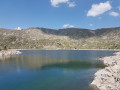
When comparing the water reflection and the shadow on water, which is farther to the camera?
the water reflection

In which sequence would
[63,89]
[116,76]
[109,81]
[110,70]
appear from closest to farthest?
[63,89]
[109,81]
[116,76]
[110,70]

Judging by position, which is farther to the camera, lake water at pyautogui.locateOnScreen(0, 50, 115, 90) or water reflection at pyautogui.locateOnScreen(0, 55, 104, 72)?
water reflection at pyautogui.locateOnScreen(0, 55, 104, 72)

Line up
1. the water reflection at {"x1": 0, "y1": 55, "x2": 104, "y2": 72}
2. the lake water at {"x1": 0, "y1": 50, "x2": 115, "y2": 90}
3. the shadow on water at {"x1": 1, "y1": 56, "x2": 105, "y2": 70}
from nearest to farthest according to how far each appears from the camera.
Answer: the lake water at {"x1": 0, "y1": 50, "x2": 115, "y2": 90} → the shadow on water at {"x1": 1, "y1": 56, "x2": 105, "y2": 70} → the water reflection at {"x1": 0, "y1": 55, "x2": 104, "y2": 72}

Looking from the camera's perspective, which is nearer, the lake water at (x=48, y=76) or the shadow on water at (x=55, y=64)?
the lake water at (x=48, y=76)

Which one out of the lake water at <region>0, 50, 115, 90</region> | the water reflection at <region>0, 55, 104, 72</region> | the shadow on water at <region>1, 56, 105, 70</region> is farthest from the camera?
the water reflection at <region>0, 55, 104, 72</region>

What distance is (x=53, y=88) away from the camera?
1554 inches

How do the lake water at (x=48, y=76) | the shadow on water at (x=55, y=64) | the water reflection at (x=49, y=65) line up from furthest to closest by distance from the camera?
the water reflection at (x=49, y=65)
the shadow on water at (x=55, y=64)
the lake water at (x=48, y=76)

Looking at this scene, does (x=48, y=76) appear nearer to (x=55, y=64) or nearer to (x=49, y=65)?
(x=49, y=65)

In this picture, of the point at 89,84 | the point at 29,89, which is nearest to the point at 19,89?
the point at 29,89

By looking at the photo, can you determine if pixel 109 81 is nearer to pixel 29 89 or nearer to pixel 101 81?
pixel 101 81

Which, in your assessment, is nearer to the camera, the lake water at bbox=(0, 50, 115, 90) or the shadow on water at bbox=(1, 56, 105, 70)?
the lake water at bbox=(0, 50, 115, 90)

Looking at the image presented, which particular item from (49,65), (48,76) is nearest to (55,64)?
(49,65)

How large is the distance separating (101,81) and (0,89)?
1411 inches

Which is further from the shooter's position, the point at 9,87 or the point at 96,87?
the point at 9,87
